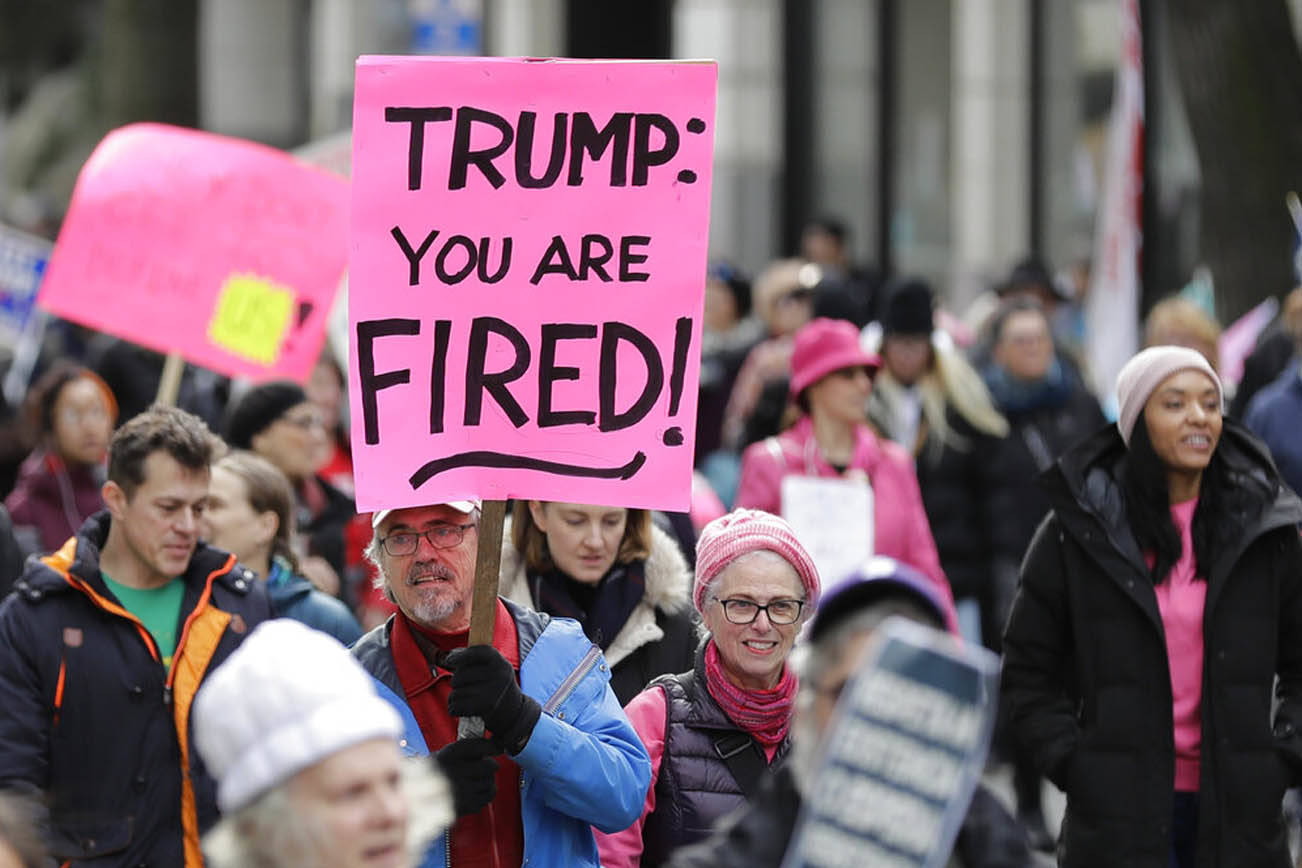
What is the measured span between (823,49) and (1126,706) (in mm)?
17760

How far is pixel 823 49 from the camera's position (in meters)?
22.9

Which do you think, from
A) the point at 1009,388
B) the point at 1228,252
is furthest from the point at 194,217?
the point at 1228,252

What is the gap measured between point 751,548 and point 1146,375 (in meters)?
1.30

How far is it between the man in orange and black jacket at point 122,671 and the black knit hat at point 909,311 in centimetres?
464

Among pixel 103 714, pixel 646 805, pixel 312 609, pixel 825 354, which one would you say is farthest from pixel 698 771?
pixel 825 354

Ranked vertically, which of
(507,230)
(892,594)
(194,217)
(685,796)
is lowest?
(685,796)

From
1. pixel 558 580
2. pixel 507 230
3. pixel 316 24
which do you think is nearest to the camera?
pixel 507 230

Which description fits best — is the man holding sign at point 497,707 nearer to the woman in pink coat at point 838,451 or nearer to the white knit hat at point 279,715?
the white knit hat at point 279,715

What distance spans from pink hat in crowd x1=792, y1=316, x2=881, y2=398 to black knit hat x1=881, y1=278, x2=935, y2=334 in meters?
1.29

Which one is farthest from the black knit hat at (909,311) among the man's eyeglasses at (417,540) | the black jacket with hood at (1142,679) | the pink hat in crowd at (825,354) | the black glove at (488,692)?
the black glove at (488,692)

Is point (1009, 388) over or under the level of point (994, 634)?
over

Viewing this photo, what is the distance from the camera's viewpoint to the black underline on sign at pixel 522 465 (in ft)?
15.6

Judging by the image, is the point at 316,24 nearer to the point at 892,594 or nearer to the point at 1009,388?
the point at 1009,388

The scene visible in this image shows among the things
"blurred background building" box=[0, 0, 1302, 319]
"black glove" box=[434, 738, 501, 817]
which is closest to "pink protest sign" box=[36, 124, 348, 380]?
"black glove" box=[434, 738, 501, 817]
